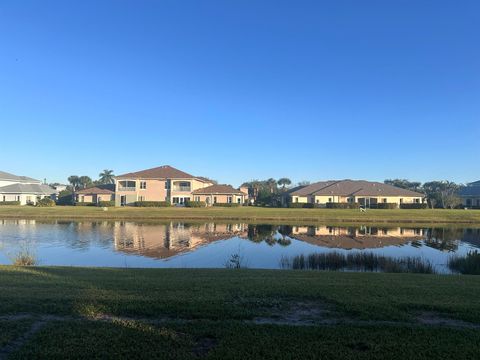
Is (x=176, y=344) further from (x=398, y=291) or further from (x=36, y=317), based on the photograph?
(x=398, y=291)

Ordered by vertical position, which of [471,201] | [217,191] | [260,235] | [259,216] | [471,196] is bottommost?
[260,235]

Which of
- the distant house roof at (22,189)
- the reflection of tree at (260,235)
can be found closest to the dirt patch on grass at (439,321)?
the reflection of tree at (260,235)

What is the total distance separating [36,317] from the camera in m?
6.60

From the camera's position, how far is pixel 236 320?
661cm

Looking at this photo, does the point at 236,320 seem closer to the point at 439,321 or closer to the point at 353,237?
the point at 439,321

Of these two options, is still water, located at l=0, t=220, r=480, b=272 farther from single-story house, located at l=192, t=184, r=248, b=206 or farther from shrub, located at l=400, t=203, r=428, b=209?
single-story house, located at l=192, t=184, r=248, b=206

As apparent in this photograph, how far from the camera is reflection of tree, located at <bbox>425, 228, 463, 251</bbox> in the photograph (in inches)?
1105

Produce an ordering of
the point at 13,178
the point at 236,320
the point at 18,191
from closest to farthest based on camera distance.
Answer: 1. the point at 236,320
2. the point at 18,191
3. the point at 13,178

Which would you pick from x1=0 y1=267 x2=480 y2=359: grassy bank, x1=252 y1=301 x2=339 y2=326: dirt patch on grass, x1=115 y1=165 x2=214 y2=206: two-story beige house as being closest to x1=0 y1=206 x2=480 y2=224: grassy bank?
x1=115 y1=165 x2=214 y2=206: two-story beige house

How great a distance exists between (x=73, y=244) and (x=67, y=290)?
19.3 metres

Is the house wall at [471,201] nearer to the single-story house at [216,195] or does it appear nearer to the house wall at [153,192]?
the single-story house at [216,195]

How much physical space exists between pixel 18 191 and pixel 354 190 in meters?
63.1

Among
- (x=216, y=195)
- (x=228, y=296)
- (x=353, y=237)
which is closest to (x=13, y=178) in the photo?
(x=216, y=195)

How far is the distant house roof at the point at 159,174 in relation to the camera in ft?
244
